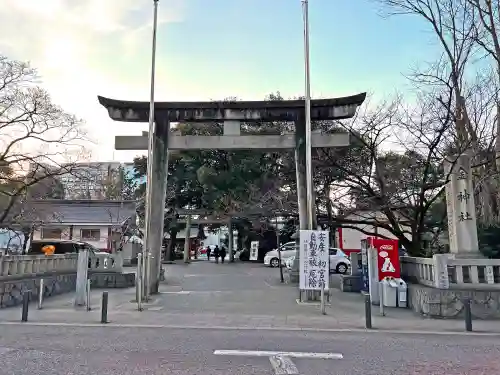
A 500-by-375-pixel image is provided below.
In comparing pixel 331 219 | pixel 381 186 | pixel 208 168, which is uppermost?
pixel 208 168

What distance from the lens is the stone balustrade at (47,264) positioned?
13109 millimetres

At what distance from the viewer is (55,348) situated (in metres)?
7.09

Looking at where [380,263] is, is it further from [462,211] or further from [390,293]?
[462,211]

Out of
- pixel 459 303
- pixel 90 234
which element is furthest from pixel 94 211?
pixel 459 303

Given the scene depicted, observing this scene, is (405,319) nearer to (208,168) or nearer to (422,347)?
(422,347)

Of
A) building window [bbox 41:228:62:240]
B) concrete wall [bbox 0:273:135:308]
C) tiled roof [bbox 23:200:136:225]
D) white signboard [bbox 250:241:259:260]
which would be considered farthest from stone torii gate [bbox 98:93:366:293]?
building window [bbox 41:228:62:240]

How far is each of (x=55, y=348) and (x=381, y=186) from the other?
1338 cm

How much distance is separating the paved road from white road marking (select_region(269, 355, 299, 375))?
84 millimetres

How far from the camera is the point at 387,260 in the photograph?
43.7ft

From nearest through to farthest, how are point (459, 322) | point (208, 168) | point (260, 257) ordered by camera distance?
point (459, 322), point (208, 168), point (260, 257)

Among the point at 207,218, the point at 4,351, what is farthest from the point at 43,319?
the point at 207,218

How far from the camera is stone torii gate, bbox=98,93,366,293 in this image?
14711mm

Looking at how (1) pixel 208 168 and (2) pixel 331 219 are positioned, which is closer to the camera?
(2) pixel 331 219

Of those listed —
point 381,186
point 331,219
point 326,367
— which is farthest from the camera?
point 331,219
